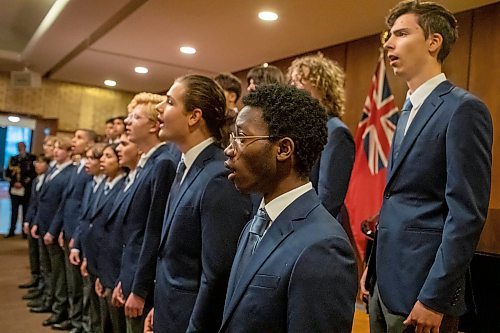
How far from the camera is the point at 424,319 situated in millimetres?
1395

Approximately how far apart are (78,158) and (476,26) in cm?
361

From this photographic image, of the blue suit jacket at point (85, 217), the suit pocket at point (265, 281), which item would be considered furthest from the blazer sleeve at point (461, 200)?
the blue suit jacket at point (85, 217)

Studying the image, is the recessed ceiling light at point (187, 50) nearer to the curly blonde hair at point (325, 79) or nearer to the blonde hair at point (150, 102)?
the blonde hair at point (150, 102)

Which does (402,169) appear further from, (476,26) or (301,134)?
(476,26)

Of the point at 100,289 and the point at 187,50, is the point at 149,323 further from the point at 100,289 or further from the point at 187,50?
the point at 187,50

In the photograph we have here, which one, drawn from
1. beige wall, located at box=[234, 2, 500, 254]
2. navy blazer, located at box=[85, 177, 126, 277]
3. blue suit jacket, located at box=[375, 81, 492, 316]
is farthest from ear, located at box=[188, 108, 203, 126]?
beige wall, located at box=[234, 2, 500, 254]

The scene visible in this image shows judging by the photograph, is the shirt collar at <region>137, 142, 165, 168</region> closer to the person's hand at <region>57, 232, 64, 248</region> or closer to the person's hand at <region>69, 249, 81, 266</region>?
the person's hand at <region>69, 249, 81, 266</region>

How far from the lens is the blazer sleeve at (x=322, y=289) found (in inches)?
40.1

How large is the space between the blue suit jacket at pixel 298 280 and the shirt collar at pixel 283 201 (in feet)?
0.05

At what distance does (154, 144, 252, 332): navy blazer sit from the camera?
161 cm

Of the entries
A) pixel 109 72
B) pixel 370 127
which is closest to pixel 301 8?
pixel 370 127

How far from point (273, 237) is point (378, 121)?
3584 millimetres

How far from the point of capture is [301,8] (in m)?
4.18

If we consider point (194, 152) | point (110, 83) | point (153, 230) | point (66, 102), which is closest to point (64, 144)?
point (153, 230)
